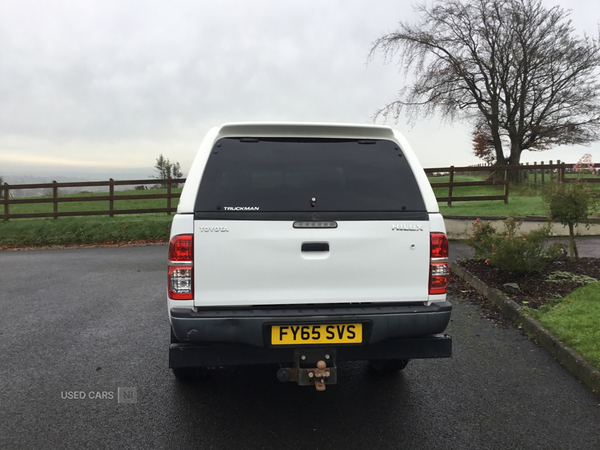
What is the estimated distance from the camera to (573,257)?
7723 millimetres

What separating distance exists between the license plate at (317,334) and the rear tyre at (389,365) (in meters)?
1.18

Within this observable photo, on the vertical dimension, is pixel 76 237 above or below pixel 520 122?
below

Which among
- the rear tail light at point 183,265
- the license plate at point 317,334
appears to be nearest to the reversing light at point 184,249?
the rear tail light at point 183,265

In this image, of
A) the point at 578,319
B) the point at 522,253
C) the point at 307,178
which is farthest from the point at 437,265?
the point at 522,253

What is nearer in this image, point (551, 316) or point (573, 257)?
point (551, 316)

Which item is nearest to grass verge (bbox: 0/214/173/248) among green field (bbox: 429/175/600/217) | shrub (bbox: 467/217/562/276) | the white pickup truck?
green field (bbox: 429/175/600/217)

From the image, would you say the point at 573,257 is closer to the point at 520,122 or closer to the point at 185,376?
the point at 185,376

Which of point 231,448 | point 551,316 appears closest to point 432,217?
point 231,448

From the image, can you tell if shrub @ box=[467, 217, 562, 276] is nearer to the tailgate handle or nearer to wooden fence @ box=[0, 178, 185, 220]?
the tailgate handle

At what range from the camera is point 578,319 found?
15.7ft

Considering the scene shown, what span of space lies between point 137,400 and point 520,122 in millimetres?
27723

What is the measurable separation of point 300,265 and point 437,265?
2.89 feet

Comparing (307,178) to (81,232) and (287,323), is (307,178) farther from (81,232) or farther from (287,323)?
(81,232)

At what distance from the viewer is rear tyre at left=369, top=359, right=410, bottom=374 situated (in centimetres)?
380
